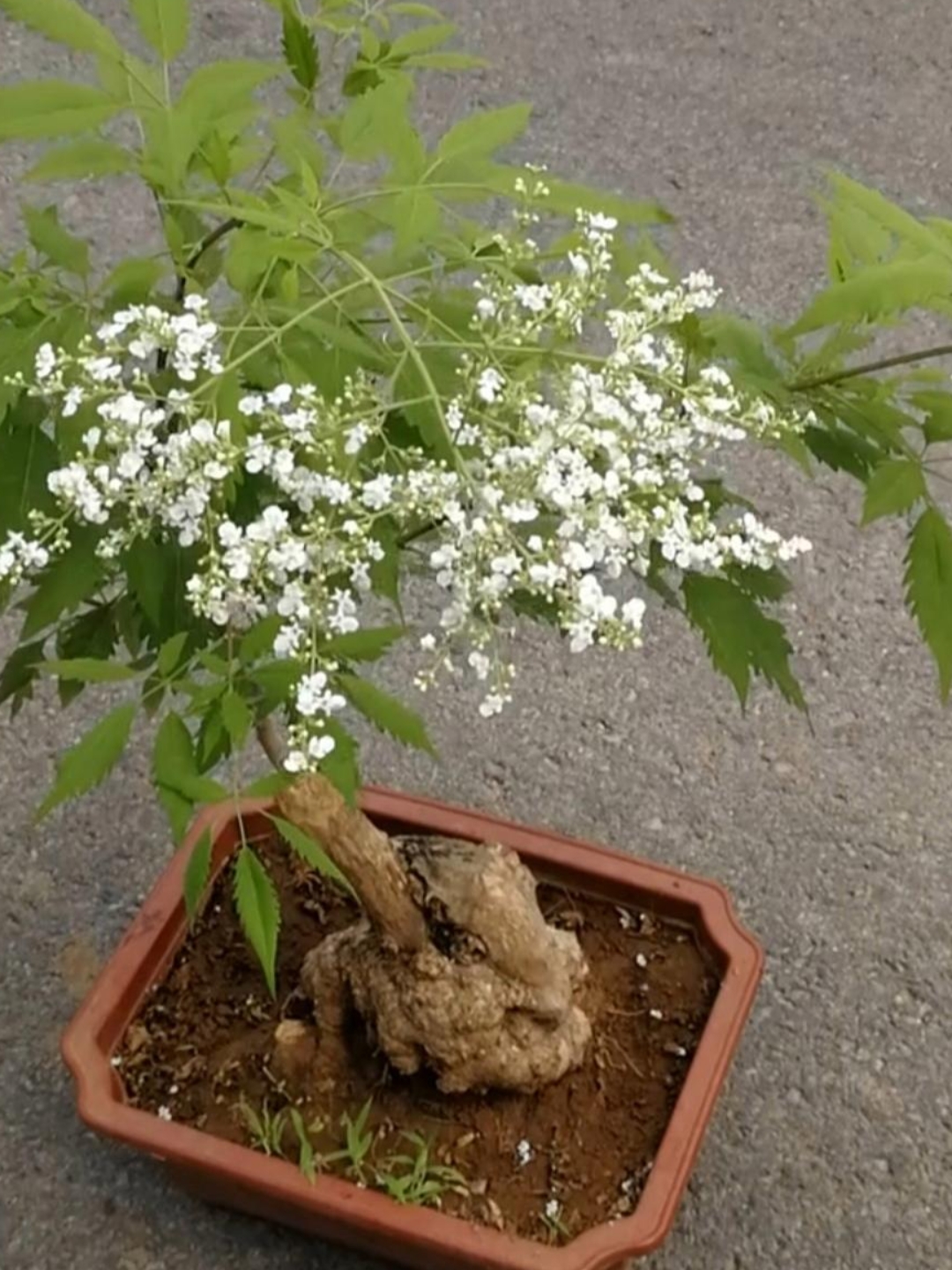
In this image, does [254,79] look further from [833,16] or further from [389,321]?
[833,16]

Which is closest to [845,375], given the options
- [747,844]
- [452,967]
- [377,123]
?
[377,123]

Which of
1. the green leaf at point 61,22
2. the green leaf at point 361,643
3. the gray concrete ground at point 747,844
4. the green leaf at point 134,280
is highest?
the green leaf at point 61,22

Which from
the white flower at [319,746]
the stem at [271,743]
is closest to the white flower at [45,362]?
the white flower at [319,746]

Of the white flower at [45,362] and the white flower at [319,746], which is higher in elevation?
the white flower at [45,362]

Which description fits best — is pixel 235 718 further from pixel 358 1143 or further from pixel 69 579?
pixel 358 1143

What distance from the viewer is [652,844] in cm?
172

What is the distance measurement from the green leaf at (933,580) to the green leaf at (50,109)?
1.69 feet

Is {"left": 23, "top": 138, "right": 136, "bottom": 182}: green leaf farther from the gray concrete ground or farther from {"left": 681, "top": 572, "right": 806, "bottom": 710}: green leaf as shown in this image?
the gray concrete ground

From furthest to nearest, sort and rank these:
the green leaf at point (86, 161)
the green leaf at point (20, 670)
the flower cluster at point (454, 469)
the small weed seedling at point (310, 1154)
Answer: the small weed seedling at point (310, 1154) → the green leaf at point (20, 670) → the green leaf at point (86, 161) → the flower cluster at point (454, 469)

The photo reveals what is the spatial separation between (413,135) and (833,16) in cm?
204

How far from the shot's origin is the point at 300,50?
97 cm

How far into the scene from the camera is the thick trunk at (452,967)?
1.19 m

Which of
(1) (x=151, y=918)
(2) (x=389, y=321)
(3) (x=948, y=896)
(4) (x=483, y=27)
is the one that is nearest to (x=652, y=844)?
(3) (x=948, y=896)

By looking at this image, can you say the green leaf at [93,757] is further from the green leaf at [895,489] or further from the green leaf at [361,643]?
the green leaf at [895,489]
